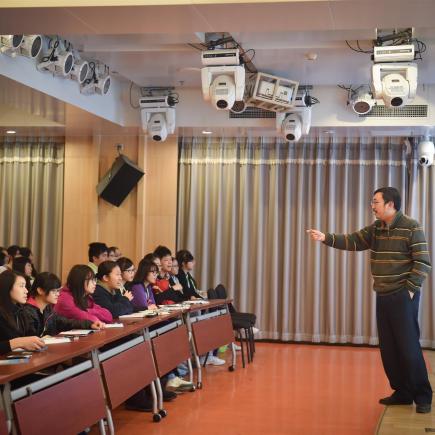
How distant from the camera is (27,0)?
4258mm

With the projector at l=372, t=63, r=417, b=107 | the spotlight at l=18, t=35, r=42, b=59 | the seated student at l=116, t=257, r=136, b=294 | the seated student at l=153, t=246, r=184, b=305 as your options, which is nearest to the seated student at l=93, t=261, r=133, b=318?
the seated student at l=116, t=257, r=136, b=294

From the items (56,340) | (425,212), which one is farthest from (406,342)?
(425,212)

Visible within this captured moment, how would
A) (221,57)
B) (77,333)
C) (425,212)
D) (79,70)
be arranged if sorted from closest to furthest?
1. (77,333)
2. (221,57)
3. (79,70)
4. (425,212)

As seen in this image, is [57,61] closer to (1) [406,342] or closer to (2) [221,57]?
(2) [221,57]

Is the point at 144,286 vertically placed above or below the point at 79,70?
below

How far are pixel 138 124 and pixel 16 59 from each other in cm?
262

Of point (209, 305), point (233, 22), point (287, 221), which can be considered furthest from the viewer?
point (287, 221)

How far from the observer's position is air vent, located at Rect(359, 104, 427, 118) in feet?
26.2

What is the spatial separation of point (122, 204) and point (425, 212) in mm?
3784

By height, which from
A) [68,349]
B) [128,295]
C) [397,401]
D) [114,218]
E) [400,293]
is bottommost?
[397,401]

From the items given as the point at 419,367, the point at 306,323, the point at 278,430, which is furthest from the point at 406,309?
the point at 306,323

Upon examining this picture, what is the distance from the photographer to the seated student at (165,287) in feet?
24.3

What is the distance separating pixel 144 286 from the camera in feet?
22.4

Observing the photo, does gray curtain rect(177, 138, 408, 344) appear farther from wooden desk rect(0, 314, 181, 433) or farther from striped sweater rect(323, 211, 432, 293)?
wooden desk rect(0, 314, 181, 433)
